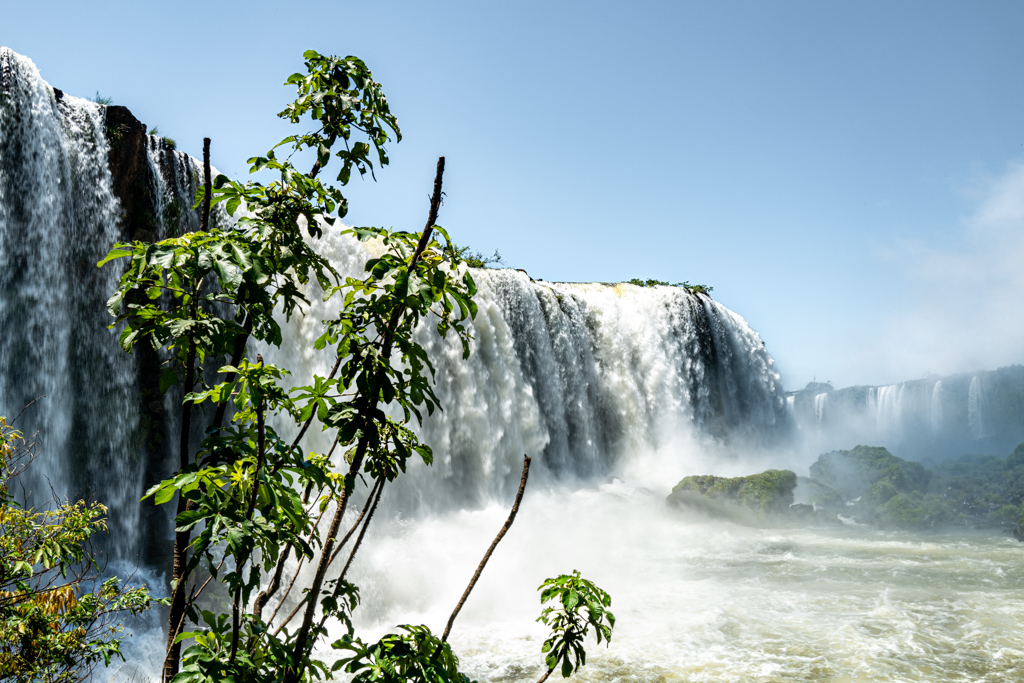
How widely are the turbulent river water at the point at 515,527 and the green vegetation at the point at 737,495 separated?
64 centimetres

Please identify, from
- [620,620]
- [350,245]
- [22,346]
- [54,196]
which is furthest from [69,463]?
[620,620]

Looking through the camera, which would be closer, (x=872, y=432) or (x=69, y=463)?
(x=69, y=463)

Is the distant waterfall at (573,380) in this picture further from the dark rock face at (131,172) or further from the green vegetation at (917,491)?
the green vegetation at (917,491)

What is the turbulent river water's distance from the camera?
916cm

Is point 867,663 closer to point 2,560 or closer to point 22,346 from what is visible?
point 2,560

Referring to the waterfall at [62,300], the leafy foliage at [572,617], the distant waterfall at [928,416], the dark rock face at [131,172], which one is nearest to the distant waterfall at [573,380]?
the waterfall at [62,300]

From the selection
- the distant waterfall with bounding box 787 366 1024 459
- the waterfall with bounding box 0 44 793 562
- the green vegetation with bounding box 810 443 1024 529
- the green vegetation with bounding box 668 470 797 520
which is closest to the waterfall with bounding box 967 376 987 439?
the distant waterfall with bounding box 787 366 1024 459

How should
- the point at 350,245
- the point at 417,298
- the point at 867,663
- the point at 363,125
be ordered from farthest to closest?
the point at 350,245, the point at 867,663, the point at 363,125, the point at 417,298

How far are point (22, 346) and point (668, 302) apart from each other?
20.8 metres

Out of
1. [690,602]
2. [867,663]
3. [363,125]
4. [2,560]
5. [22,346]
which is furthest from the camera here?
[690,602]

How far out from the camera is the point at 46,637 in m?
3.93

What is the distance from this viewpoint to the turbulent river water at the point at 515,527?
916cm

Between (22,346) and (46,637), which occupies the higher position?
(22,346)

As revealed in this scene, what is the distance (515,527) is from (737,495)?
7.73 meters
